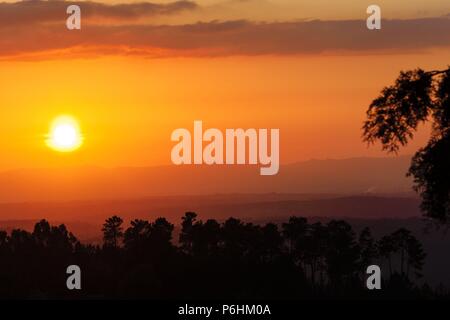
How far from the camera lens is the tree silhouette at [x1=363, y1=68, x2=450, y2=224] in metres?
44.0

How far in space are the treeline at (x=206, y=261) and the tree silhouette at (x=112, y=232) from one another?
14cm

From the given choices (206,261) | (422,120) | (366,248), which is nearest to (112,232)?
(366,248)

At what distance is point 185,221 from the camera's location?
309 ft

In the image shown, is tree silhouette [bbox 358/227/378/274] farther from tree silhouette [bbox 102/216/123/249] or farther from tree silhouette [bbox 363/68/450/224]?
tree silhouette [bbox 363/68/450/224]

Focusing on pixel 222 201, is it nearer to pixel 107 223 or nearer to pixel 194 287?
pixel 107 223

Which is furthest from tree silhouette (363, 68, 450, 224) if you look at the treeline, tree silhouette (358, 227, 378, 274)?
tree silhouette (358, 227, 378, 274)

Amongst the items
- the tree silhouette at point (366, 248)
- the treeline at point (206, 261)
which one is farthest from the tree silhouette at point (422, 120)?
the tree silhouette at point (366, 248)

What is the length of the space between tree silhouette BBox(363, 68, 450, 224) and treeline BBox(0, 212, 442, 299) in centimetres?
1671

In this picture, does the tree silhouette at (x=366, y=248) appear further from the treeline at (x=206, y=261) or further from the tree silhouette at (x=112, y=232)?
the tree silhouette at (x=112, y=232)

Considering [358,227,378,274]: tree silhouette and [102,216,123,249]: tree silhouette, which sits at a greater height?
[102,216,123,249]: tree silhouette
